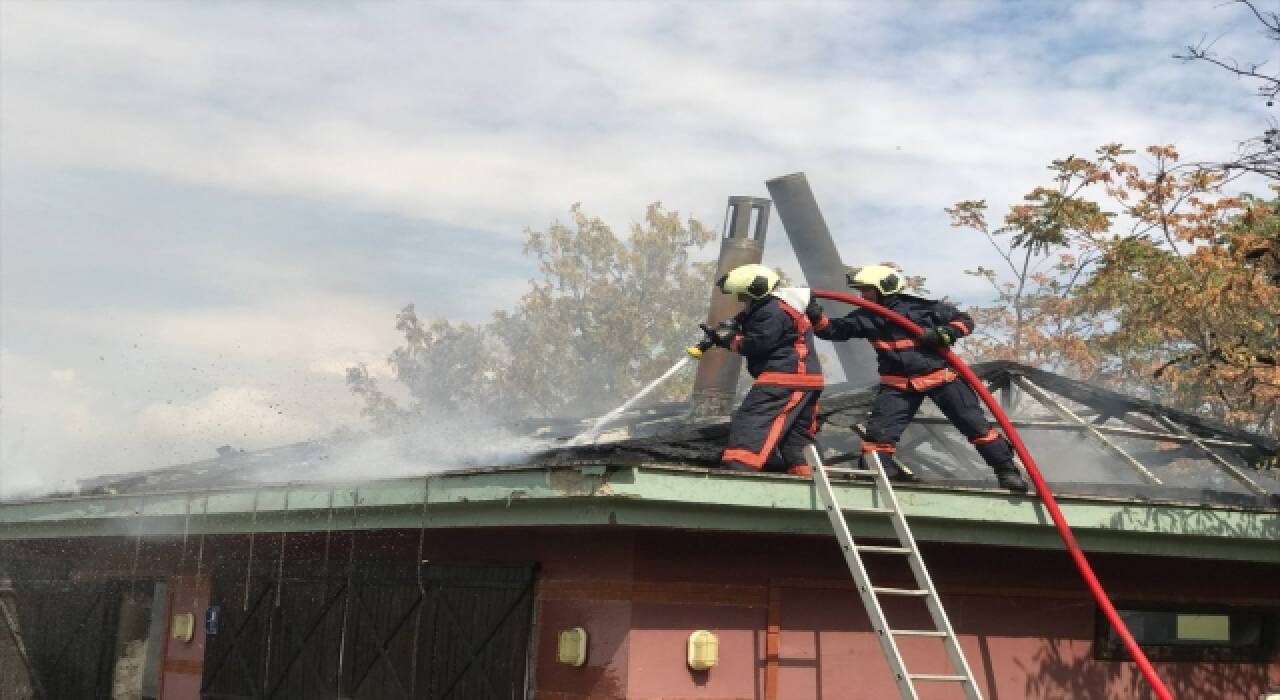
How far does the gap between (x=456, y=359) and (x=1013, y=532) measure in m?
33.3

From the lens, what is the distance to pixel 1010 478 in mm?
7898

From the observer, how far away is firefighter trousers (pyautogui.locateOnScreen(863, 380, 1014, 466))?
26.8 feet

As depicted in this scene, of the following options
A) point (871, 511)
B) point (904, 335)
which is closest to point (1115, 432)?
point (904, 335)

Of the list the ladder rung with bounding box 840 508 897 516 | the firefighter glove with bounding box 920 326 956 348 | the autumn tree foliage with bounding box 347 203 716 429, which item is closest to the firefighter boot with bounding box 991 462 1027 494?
the firefighter glove with bounding box 920 326 956 348

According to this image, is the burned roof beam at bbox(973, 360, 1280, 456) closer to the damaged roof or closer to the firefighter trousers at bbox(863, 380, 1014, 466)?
the damaged roof

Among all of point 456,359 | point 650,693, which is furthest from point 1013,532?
point 456,359

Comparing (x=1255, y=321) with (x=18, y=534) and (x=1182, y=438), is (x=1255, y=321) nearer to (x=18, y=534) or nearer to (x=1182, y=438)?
(x=1182, y=438)

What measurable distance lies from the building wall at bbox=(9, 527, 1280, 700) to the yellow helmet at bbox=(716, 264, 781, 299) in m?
1.45

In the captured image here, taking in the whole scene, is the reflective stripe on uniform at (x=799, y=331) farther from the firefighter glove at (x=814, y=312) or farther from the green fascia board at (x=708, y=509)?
the green fascia board at (x=708, y=509)

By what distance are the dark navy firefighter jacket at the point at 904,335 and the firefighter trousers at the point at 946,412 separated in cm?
6

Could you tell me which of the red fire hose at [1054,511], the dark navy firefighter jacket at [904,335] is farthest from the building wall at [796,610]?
the dark navy firefighter jacket at [904,335]

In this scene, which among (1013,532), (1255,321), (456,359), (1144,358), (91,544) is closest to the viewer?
(1013,532)

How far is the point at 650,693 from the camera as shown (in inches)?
289

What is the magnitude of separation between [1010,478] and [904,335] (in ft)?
3.56
